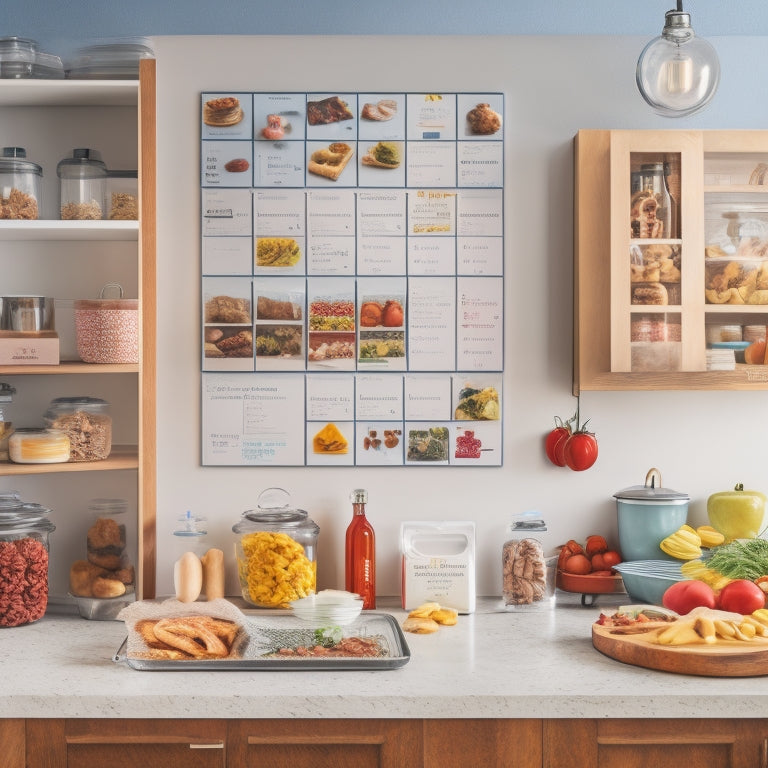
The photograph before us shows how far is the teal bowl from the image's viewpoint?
90.4 inches

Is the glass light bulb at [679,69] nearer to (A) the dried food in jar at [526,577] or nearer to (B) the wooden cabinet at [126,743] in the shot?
(A) the dried food in jar at [526,577]

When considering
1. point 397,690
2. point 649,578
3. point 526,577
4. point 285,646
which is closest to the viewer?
point 397,690

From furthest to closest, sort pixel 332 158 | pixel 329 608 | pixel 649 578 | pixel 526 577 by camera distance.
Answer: pixel 332 158 < pixel 526 577 < pixel 649 578 < pixel 329 608

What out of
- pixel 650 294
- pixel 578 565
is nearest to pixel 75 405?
pixel 578 565

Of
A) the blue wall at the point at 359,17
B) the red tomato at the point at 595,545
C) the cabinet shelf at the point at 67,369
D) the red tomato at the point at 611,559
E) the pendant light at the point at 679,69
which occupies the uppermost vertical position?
the blue wall at the point at 359,17

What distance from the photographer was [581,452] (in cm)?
245

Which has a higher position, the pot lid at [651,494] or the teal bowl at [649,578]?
the pot lid at [651,494]

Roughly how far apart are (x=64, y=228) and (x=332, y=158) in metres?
0.73

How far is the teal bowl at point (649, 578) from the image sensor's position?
2.29m

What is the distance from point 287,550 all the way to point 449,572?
1.37 feet

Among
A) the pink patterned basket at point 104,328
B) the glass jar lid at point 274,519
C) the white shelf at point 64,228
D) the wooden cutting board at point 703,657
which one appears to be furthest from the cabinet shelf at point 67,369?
the wooden cutting board at point 703,657

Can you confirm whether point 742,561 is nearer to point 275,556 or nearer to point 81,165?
point 275,556

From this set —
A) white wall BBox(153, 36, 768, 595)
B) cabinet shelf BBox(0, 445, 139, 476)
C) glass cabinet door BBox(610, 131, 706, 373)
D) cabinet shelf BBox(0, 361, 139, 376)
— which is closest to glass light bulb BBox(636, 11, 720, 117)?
glass cabinet door BBox(610, 131, 706, 373)

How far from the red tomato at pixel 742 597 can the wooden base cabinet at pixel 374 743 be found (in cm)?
33
